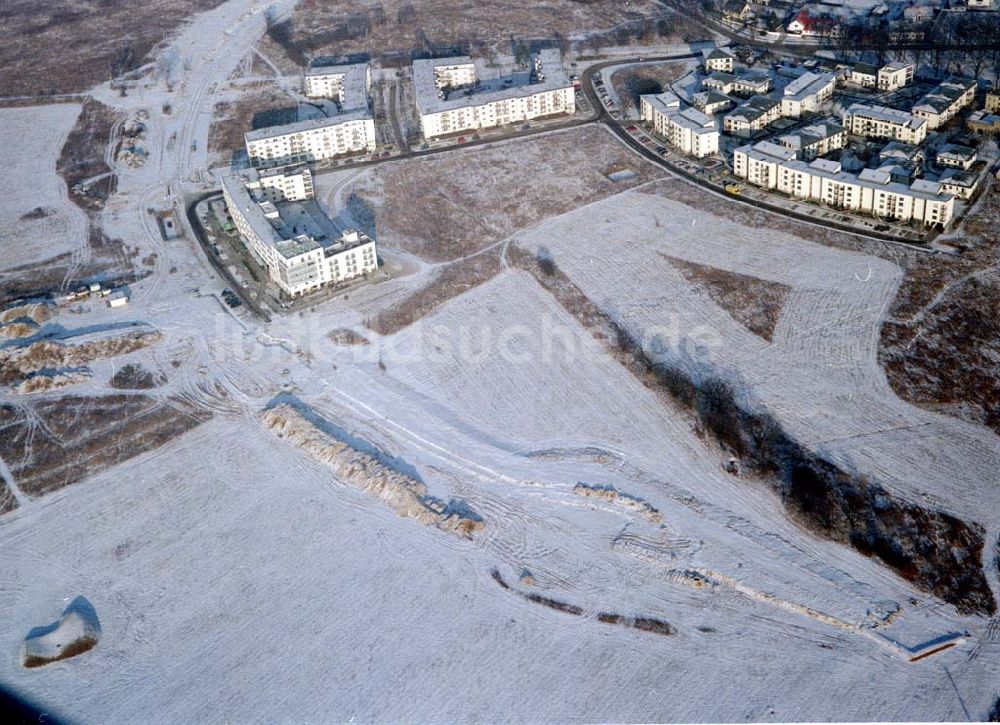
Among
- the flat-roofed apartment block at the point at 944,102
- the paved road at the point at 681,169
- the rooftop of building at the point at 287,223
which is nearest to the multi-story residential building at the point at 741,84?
the paved road at the point at 681,169

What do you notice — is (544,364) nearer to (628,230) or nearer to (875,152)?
(628,230)

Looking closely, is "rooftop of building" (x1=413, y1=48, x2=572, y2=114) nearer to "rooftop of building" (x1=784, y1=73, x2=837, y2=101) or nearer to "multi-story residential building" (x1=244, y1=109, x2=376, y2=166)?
"multi-story residential building" (x1=244, y1=109, x2=376, y2=166)

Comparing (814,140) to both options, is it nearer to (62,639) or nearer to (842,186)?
(842,186)

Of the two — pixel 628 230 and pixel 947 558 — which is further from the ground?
pixel 628 230

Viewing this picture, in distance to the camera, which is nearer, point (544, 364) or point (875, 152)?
point (544, 364)

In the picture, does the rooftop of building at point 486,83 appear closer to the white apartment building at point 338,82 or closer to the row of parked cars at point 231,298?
the white apartment building at point 338,82

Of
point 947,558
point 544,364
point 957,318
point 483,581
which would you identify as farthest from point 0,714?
point 957,318
